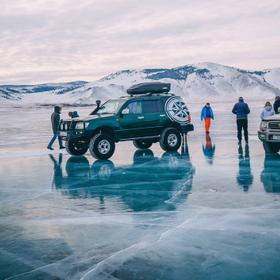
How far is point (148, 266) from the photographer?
18.2 feet

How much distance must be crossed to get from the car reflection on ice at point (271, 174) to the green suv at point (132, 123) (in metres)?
3.56

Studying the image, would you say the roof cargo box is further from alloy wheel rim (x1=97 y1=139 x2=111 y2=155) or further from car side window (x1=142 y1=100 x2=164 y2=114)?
alloy wheel rim (x1=97 y1=139 x2=111 y2=155)

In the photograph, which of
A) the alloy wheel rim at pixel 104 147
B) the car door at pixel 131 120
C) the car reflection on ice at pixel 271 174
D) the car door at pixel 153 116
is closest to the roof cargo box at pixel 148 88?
the car door at pixel 153 116

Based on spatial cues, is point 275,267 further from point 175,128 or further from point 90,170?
point 175,128

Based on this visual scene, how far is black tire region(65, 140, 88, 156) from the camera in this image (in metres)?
16.6

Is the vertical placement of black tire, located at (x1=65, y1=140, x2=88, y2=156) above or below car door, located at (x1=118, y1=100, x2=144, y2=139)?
below

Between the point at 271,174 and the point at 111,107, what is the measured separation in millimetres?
6661

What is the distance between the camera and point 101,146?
15.5 meters

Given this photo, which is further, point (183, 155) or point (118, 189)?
point (183, 155)

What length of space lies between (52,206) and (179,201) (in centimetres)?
224

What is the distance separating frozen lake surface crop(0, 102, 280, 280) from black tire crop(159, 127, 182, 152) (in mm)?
2520

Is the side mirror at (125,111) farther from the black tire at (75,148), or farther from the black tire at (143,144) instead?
the black tire at (143,144)

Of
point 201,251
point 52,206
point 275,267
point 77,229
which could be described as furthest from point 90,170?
point 275,267

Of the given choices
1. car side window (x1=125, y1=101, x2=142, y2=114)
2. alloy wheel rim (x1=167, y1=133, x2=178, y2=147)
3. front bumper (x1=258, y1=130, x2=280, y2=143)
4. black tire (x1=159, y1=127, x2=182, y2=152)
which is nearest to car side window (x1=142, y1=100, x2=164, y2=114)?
car side window (x1=125, y1=101, x2=142, y2=114)
